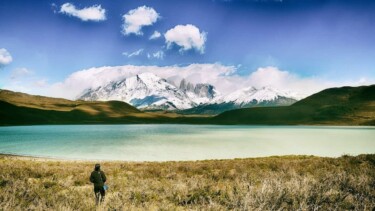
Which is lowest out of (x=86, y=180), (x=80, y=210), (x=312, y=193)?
(x=86, y=180)

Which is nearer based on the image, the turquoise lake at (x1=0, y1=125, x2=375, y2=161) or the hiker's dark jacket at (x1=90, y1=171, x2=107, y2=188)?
the hiker's dark jacket at (x1=90, y1=171, x2=107, y2=188)

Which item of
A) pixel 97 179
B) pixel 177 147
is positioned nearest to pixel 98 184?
pixel 97 179

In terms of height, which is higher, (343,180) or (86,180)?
(343,180)

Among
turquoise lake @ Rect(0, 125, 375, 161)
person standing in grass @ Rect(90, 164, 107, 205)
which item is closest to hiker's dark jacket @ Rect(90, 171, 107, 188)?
person standing in grass @ Rect(90, 164, 107, 205)

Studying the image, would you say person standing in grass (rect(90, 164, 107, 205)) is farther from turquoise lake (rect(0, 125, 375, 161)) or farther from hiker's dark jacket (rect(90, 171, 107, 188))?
turquoise lake (rect(0, 125, 375, 161))

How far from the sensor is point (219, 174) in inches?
784

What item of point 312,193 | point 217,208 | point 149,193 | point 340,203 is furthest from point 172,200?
point 340,203

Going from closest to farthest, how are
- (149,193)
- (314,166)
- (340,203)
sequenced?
(340,203), (149,193), (314,166)

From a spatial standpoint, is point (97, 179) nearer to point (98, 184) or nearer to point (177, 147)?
point (98, 184)

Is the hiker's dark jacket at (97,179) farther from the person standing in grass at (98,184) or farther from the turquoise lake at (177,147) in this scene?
the turquoise lake at (177,147)

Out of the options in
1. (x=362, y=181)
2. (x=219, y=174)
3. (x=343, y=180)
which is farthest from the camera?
(x=219, y=174)

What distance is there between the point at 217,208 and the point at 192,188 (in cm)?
482

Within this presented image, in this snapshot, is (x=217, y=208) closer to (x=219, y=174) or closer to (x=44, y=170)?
(x=219, y=174)

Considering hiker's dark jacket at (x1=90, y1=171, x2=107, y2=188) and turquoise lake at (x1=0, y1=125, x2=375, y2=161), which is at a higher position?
hiker's dark jacket at (x1=90, y1=171, x2=107, y2=188)
